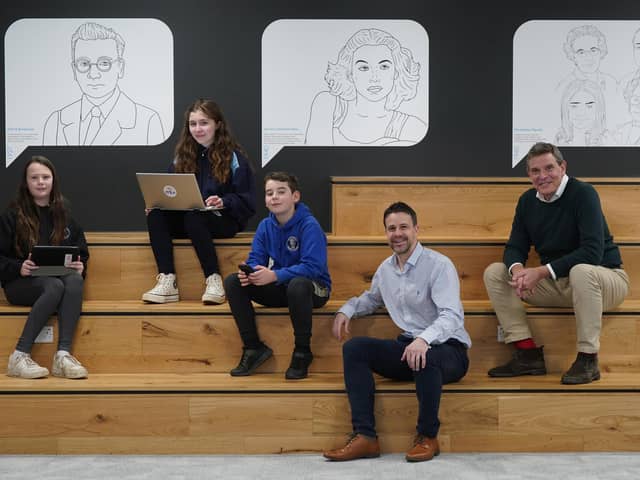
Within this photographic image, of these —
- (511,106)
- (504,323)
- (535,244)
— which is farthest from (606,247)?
(511,106)

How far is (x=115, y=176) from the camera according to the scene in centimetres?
473

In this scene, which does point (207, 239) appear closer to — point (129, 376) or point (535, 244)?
point (129, 376)

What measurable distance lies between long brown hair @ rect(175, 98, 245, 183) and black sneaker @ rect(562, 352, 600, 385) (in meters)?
1.74

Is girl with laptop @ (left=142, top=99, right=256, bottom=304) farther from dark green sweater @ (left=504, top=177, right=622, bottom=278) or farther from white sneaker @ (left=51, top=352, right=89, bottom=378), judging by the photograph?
dark green sweater @ (left=504, top=177, right=622, bottom=278)

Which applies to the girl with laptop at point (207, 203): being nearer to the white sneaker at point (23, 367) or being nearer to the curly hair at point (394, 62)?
the white sneaker at point (23, 367)

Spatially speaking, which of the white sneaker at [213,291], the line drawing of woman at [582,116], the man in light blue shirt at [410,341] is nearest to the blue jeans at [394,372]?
the man in light blue shirt at [410,341]

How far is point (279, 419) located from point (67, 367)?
0.87 metres

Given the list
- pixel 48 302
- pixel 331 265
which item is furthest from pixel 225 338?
pixel 48 302

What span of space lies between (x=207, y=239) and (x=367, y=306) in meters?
0.80

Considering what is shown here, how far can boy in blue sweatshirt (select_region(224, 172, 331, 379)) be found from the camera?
329 centimetres

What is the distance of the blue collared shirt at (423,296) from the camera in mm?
3127

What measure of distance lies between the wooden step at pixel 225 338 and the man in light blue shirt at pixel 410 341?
8.5 inches

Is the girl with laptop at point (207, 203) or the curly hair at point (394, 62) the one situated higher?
the curly hair at point (394, 62)

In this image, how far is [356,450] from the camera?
3002 millimetres
